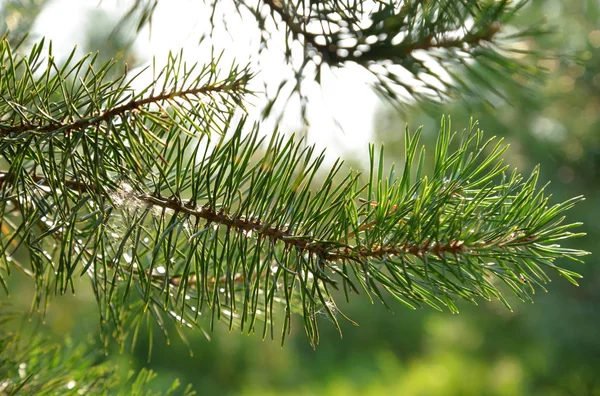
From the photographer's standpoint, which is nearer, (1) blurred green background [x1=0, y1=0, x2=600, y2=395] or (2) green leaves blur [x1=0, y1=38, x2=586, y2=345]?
(2) green leaves blur [x1=0, y1=38, x2=586, y2=345]

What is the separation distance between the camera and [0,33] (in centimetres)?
32

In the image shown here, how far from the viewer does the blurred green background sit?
1.75 meters

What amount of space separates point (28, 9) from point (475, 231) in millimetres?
328

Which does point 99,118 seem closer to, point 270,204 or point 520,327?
point 270,204

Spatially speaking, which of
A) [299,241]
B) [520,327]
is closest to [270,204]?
[299,241]

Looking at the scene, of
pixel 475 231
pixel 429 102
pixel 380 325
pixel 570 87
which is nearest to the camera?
pixel 475 231

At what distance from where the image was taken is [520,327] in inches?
92.7

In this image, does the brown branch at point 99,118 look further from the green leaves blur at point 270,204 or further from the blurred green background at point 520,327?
the blurred green background at point 520,327

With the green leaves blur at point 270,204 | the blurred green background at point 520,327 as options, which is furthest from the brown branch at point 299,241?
the blurred green background at point 520,327

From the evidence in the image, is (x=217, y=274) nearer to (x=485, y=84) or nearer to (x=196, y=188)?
(x=196, y=188)

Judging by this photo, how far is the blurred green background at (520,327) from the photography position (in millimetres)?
1745

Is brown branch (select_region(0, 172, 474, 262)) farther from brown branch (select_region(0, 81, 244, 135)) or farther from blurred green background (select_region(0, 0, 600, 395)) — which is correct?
blurred green background (select_region(0, 0, 600, 395))

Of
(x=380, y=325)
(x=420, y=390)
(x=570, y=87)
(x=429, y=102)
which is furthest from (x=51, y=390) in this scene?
(x=380, y=325)

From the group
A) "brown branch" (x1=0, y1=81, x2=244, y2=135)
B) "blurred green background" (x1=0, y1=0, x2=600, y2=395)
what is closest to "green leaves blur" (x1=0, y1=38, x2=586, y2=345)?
"brown branch" (x1=0, y1=81, x2=244, y2=135)
